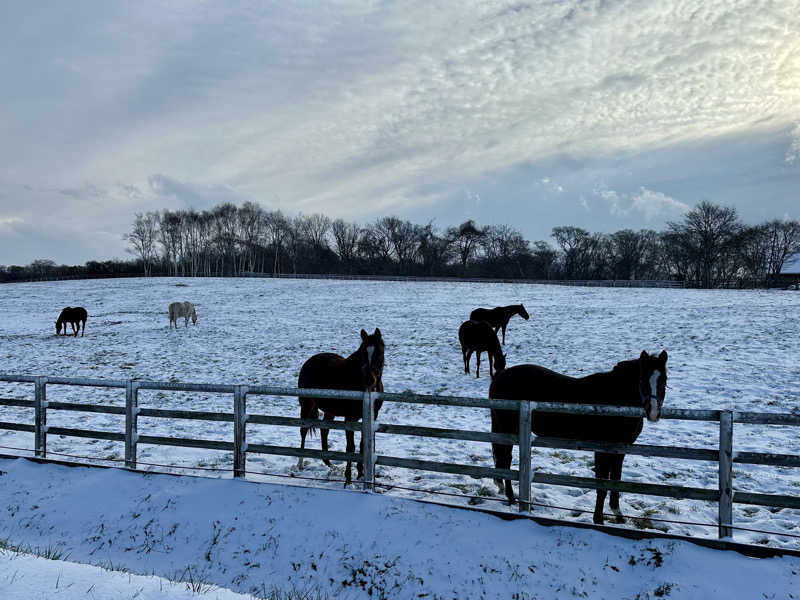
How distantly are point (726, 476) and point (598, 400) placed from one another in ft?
4.47

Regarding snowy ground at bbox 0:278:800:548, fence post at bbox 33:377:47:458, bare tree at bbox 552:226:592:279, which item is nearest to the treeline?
bare tree at bbox 552:226:592:279

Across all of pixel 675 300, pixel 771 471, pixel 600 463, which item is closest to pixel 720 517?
pixel 600 463

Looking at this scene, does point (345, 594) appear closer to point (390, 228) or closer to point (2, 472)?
point (2, 472)

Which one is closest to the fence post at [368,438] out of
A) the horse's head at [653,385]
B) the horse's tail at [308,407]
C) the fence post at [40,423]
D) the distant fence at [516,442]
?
the distant fence at [516,442]

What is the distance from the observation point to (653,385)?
4898mm

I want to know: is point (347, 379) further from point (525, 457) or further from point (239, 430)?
point (525, 457)

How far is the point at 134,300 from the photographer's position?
1539 inches

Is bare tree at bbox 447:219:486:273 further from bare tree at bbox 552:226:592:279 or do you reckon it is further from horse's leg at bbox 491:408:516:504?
horse's leg at bbox 491:408:516:504

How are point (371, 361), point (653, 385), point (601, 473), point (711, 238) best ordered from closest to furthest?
1. point (653, 385)
2. point (601, 473)
3. point (371, 361)
4. point (711, 238)

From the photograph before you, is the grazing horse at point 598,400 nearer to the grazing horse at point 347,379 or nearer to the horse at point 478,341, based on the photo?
the grazing horse at point 347,379

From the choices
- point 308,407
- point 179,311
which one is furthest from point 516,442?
point 179,311

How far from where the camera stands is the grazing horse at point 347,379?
660 cm

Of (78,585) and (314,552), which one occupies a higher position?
(78,585)

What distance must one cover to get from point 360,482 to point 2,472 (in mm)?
5524
